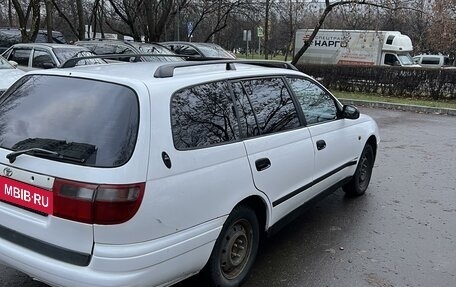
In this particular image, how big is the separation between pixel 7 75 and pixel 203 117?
25.3ft

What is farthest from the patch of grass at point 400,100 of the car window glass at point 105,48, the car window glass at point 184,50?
the car window glass at point 105,48

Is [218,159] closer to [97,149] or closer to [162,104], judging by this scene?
[162,104]

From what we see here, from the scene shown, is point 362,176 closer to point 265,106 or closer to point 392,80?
point 265,106

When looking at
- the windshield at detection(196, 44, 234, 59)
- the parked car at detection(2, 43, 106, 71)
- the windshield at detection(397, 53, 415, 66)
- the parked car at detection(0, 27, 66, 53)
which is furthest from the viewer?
the windshield at detection(397, 53, 415, 66)

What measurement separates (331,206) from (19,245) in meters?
3.53

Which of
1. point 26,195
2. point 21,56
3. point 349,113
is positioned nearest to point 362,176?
point 349,113

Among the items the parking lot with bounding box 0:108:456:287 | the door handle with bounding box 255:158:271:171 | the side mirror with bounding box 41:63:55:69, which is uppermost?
the side mirror with bounding box 41:63:55:69

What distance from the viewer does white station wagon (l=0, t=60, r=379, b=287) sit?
2.47m

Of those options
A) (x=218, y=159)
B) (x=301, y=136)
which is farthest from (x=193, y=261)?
(x=301, y=136)

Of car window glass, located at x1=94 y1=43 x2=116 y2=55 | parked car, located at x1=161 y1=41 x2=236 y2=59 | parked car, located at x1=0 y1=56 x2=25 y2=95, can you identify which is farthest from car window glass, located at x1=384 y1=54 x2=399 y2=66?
parked car, located at x1=0 y1=56 x2=25 y2=95

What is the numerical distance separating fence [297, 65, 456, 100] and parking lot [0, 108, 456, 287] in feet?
33.0

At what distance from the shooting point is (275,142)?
3559 mm

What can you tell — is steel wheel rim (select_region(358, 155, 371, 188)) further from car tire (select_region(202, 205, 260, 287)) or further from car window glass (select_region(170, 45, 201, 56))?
car window glass (select_region(170, 45, 201, 56))

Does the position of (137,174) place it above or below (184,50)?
below
